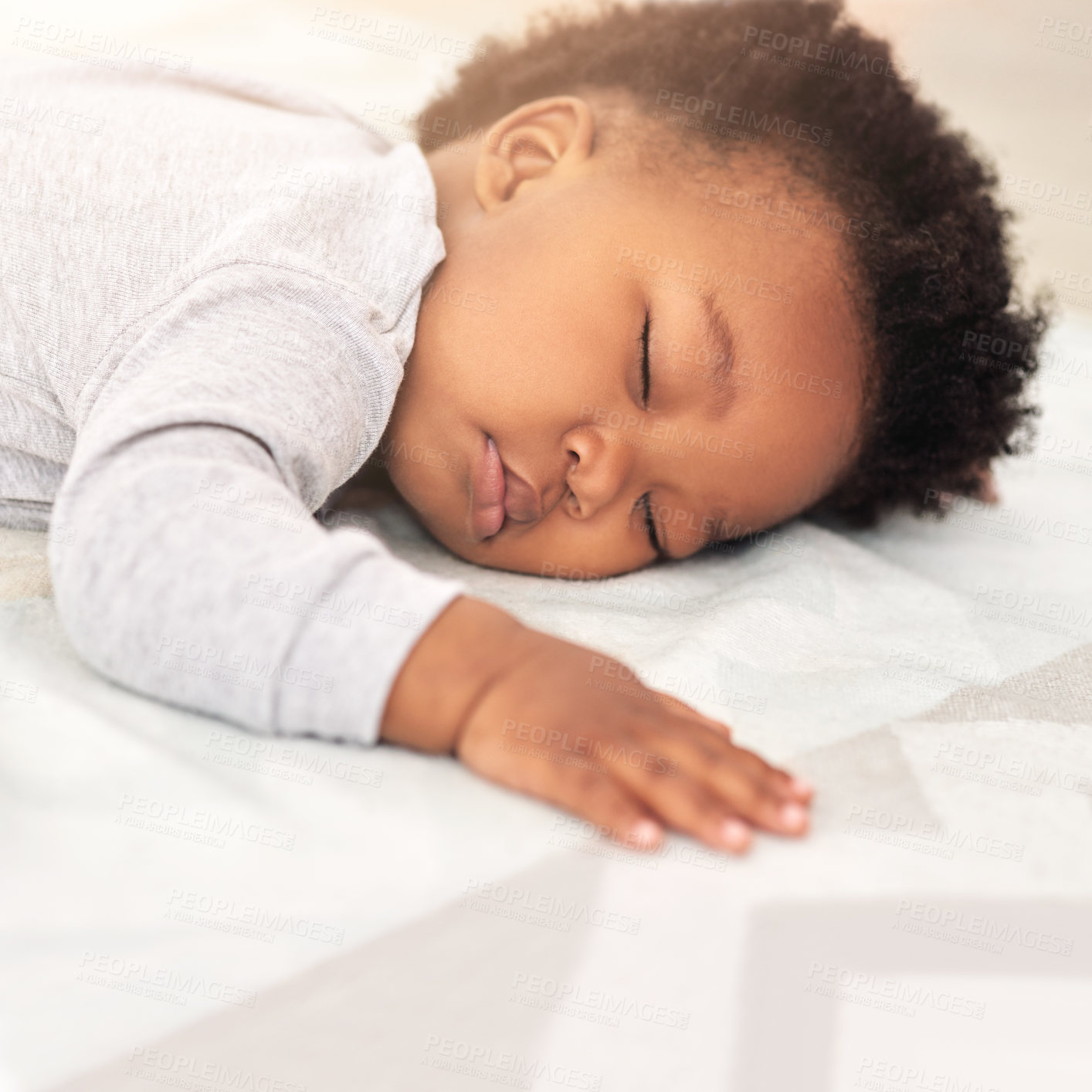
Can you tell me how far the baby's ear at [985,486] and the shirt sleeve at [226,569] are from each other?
0.86m

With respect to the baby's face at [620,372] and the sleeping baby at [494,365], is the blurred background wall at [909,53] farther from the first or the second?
the baby's face at [620,372]

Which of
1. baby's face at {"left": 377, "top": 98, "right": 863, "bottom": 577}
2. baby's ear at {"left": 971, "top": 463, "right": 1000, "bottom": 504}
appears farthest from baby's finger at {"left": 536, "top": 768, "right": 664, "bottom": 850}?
A: baby's ear at {"left": 971, "top": 463, "right": 1000, "bottom": 504}

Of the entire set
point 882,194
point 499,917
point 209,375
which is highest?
point 882,194

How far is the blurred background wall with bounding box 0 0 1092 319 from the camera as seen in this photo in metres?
1.77

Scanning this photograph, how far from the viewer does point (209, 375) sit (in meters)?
0.76

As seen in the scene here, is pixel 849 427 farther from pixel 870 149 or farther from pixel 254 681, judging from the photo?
pixel 254 681

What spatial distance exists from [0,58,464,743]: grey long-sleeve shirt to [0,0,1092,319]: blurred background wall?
64cm

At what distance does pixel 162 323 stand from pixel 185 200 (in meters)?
0.17

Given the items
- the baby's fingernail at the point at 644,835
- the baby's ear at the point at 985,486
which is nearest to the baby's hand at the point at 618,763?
the baby's fingernail at the point at 644,835

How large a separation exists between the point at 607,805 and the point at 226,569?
268 millimetres

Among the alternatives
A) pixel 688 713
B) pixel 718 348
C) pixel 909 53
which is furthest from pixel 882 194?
pixel 909 53

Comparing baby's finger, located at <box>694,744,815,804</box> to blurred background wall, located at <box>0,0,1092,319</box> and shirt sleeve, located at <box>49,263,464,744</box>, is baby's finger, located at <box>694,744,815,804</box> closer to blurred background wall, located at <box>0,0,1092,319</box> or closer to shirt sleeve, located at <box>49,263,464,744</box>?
shirt sleeve, located at <box>49,263,464,744</box>

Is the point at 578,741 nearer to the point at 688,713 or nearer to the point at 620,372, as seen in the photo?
the point at 688,713

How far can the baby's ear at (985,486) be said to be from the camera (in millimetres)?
1275
